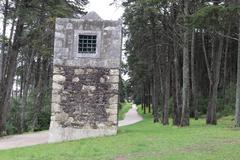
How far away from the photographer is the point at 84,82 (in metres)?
17.1

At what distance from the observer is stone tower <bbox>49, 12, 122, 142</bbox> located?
1698 centimetres

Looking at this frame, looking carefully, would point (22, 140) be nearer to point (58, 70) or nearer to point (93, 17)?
point (58, 70)

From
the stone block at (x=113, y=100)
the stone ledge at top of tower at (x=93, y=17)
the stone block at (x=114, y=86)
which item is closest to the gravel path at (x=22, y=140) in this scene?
the stone block at (x=113, y=100)

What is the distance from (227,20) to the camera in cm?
2041

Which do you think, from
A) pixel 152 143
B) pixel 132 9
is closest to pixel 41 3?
pixel 132 9

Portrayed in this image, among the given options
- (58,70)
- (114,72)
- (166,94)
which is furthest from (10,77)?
(166,94)

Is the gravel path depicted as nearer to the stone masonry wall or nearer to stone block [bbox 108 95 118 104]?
the stone masonry wall

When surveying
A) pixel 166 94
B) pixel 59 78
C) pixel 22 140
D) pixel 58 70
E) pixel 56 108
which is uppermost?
pixel 58 70

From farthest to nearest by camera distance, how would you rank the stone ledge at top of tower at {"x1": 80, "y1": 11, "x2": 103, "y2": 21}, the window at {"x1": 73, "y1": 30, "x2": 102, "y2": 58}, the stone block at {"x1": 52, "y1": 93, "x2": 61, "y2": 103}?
the stone ledge at top of tower at {"x1": 80, "y1": 11, "x2": 103, "y2": 21}, the window at {"x1": 73, "y1": 30, "x2": 102, "y2": 58}, the stone block at {"x1": 52, "y1": 93, "x2": 61, "y2": 103}

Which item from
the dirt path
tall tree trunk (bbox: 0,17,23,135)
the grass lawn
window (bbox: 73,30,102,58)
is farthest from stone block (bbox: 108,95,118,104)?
the dirt path

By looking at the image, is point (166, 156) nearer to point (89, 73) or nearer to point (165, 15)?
point (89, 73)

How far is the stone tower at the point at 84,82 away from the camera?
669 inches

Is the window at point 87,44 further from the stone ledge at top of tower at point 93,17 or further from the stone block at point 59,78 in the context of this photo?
the stone block at point 59,78

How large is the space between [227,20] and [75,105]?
818cm
